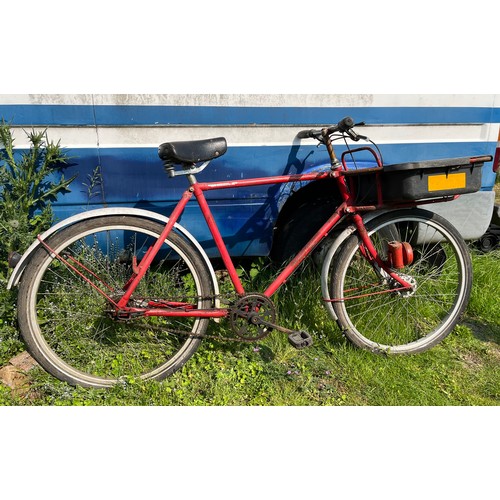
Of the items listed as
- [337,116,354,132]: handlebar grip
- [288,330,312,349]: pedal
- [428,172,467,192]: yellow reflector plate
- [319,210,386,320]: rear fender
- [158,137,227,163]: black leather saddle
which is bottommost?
[288,330,312,349]: pedal

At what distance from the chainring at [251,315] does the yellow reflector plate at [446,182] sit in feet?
4.33

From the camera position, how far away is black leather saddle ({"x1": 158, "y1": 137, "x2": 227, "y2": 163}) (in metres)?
2.62

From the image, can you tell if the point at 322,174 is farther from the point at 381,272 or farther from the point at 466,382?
the point at 466,382

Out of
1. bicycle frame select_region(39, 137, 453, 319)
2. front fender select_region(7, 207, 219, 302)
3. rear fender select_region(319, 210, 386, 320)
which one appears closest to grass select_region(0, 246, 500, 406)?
rear fender select_region(319, 210, 386, 320)

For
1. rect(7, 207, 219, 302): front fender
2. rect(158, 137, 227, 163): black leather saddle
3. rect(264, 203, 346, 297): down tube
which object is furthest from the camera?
rect(264, 203, 346, 297): down tube

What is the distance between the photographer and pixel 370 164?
11.3 feet

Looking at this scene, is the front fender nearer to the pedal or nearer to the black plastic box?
the pedal

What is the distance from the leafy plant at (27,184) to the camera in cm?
298

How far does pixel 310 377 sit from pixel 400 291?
95 centimetres

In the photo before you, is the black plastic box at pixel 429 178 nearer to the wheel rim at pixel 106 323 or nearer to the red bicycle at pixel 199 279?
the red bicycle at pixel 199 279

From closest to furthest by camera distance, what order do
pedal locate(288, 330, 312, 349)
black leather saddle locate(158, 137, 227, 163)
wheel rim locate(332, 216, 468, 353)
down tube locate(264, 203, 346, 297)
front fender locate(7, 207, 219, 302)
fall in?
1. black leather saddle locate(158, 137, 227, 163)
2. front fender locate(7, 207, 219, 302)
3. pedal locate(288, 330, 312, 349)
4. down tube locate(264, 203, 346, 297)
5. wheel rim locate(332, 216, 468, 353)

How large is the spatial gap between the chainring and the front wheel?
19.4 inches

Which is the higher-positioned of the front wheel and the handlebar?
the handlebar

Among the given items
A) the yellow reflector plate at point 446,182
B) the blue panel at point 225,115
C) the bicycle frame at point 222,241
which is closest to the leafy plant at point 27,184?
the blue panel at point 225,115
